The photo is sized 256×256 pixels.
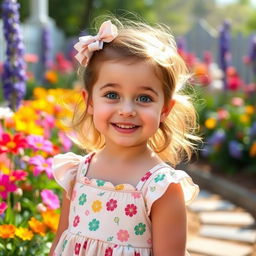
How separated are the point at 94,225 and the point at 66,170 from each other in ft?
0.95

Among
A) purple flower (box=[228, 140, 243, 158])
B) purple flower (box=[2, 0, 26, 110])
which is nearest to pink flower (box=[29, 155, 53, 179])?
purple flower (box=[2, 0, 26, 110])

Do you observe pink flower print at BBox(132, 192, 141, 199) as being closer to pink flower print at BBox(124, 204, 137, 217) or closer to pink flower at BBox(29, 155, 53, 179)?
pink flower print at BBox(124, 204, 137, 217)

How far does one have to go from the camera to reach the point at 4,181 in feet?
8.50

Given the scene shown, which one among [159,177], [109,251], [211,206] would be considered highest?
[211,206]

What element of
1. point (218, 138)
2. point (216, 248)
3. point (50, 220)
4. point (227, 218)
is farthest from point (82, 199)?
point (218, 138)

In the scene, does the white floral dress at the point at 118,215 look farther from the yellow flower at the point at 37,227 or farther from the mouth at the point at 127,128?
the yellow flower at the point at 37,227

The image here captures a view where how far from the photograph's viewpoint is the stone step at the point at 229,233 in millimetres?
4117

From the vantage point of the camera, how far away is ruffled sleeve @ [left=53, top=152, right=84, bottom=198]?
2205 mm

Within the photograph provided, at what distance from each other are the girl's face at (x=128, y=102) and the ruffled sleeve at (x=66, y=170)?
0.27m

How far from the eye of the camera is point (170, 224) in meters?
1.91

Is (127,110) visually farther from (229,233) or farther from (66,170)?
(229,233)

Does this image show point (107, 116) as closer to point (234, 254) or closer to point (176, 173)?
point (176, 173)

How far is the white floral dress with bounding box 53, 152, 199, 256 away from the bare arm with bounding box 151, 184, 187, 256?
1.2 inches

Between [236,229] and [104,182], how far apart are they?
2.52m
